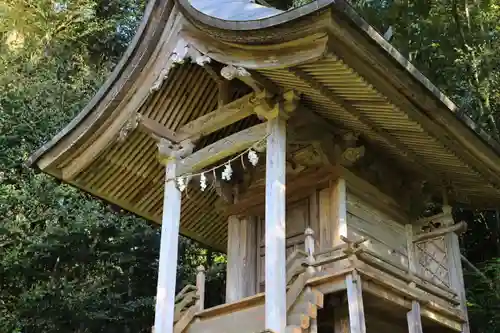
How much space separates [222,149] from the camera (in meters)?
7.20

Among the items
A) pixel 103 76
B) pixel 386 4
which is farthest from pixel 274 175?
pixel 103 76

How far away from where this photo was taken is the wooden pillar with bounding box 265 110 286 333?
19.2 feet

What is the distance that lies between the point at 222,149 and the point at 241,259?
5.72ft

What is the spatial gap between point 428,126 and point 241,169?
2713mm

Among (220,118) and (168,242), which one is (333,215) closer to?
(220,118)

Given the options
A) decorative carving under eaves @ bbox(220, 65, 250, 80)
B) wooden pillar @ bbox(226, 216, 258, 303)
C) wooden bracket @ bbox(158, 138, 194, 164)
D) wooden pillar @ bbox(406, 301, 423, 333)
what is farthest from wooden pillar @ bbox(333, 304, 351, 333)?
decorative carving under eaves @ bbox(220, 65, 250, 80)

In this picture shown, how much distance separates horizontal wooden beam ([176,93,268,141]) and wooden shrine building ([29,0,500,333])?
0.7 inches

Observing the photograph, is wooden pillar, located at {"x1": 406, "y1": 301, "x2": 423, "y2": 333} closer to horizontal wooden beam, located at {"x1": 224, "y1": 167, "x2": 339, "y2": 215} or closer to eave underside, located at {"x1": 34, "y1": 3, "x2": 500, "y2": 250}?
horizontal wooden beam, located at {"x1": 224, "y1": 167, "x2": 339, "y2": 215}

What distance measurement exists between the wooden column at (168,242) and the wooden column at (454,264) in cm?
362

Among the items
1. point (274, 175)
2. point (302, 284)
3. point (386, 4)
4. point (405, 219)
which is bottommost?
point (302, 284)

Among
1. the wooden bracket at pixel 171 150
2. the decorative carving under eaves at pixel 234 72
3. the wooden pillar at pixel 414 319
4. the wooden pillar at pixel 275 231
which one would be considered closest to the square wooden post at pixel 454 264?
the wooden pillar at pixel 414 319

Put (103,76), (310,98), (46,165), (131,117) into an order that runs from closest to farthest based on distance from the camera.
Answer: (310,98)
(131,117)
(46,165)
(103,76)

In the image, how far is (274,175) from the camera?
640 centimetres

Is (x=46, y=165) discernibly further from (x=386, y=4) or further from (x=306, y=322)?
(x=386, y=4)
